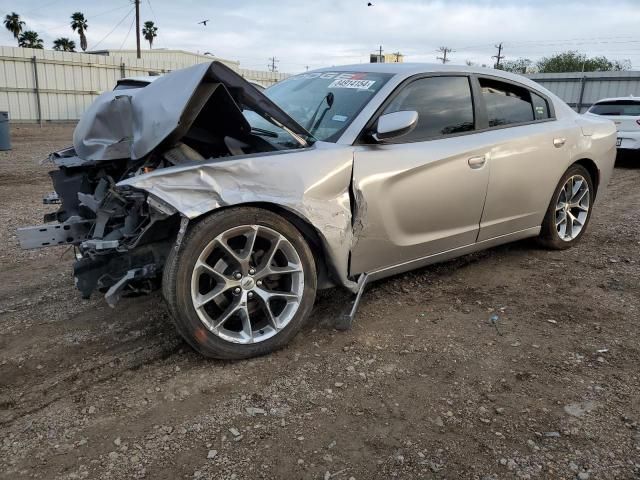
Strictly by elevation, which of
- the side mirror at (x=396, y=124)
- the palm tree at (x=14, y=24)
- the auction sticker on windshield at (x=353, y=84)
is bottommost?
the side mirror at (x=396, y=124)

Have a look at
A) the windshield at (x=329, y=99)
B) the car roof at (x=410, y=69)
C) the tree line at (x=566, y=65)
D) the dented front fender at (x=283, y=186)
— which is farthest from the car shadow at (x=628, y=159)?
the tree line at (x=566, y=65)

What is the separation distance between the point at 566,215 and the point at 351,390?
333cm

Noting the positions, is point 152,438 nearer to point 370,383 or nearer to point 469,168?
point 370,383

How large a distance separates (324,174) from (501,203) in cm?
176

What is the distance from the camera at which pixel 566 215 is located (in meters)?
5.10

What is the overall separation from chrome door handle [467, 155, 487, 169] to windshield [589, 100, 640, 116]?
968 centimetres

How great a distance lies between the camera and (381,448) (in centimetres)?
235

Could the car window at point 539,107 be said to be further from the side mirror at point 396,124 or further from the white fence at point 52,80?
the white fence at point 52,80

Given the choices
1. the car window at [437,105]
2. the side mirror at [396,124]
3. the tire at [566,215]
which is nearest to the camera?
the side mirror at [396,124]

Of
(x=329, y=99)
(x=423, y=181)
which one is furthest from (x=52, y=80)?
(x=423, y=181)

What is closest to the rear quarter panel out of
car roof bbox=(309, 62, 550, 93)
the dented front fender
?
car roof bbox=(309, 62, 550, 93)

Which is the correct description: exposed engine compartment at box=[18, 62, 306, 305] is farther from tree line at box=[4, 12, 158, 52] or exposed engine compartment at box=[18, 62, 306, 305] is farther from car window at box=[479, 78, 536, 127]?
tree line at box=[4, 12, 158, 52]

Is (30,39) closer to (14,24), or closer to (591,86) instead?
(14,24)

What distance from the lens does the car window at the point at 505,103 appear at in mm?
4242
